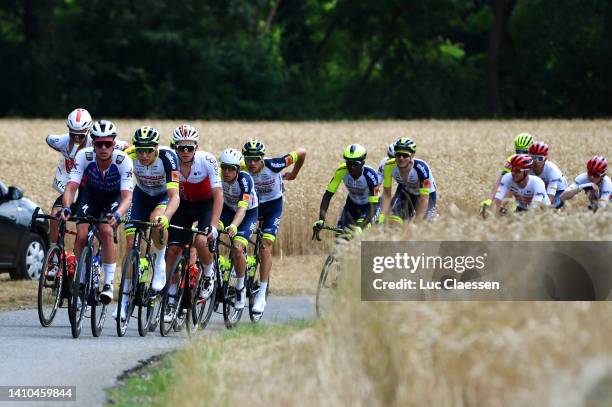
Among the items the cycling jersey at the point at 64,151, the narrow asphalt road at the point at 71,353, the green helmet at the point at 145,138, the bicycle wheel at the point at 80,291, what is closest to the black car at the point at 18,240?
the cycling jersey at the point at 64,151

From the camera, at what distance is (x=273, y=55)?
6450 centimetres

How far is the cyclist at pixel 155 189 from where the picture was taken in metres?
13.1

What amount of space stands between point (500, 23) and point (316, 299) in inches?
2342

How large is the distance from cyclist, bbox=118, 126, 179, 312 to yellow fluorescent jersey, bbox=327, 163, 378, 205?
8.45 ft

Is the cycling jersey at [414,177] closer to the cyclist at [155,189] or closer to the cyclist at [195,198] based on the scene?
the cyclist at [195,198]

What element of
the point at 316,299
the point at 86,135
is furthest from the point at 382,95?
the point at 316,299

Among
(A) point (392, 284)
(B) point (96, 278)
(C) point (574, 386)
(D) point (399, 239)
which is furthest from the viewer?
(B) point (96, 278)

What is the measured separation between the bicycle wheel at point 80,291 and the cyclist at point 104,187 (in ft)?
0.59

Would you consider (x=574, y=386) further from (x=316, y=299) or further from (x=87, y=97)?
(x=87, y=97)

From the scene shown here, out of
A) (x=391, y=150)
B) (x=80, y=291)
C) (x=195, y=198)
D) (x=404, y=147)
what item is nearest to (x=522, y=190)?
(x=404, y=147)

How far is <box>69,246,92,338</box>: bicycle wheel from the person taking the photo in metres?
12.5

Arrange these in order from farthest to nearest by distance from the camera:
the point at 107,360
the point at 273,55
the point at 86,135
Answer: the point at 273,55 → the point at 86,135 → the point at 107,360

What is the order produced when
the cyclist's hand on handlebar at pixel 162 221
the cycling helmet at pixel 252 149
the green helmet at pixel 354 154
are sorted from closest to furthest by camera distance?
1. the cyclist's hand on handlebar at pixel 162 221
2. the cycling helmet at pixel 252 149
3. the green helmet at pixel 354 154

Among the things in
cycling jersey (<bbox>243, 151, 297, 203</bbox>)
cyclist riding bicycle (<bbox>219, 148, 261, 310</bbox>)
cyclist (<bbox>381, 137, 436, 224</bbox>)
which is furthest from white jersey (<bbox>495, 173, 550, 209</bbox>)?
cyclist riding bicycle (<bbox>219, 148, 261, 310</bbox>)
